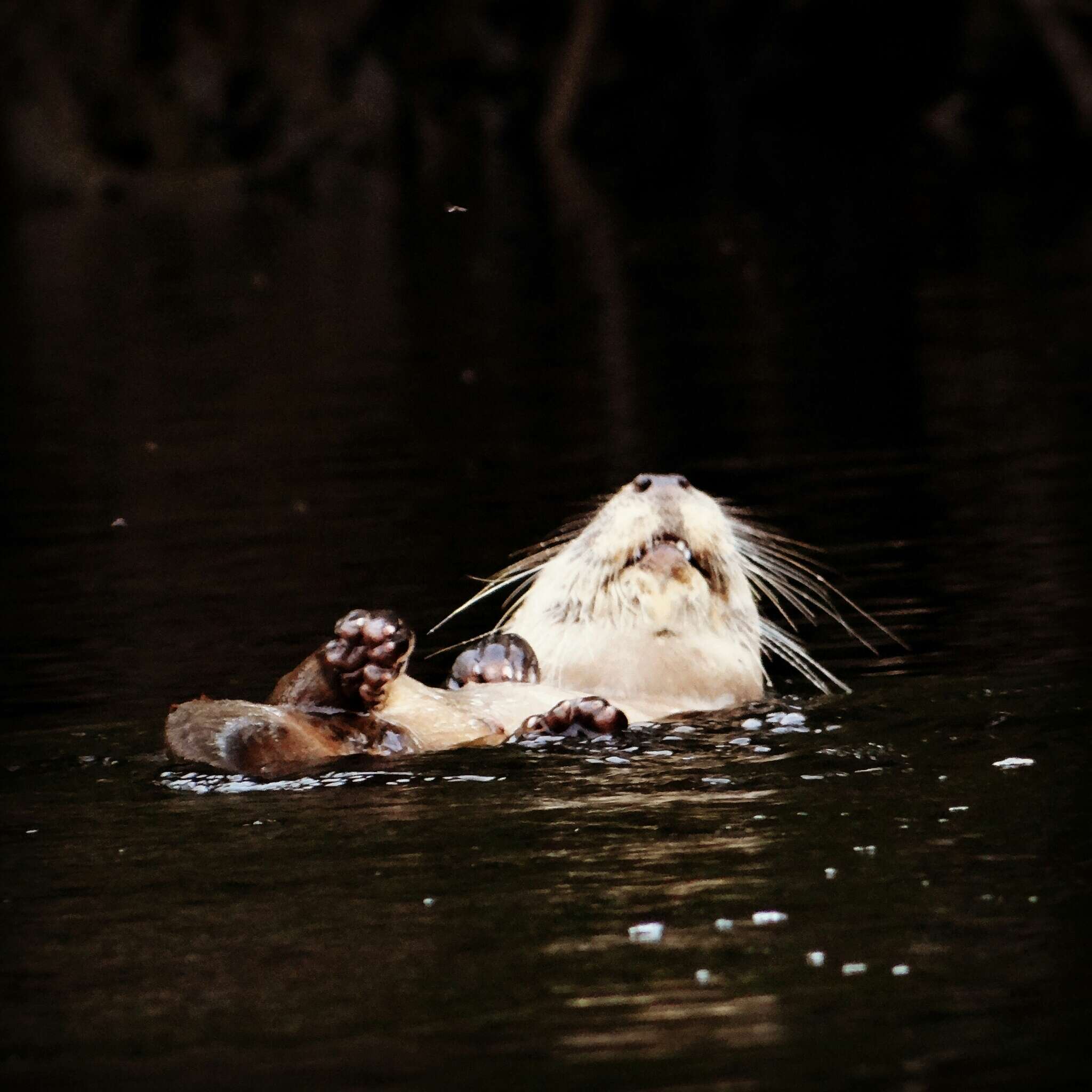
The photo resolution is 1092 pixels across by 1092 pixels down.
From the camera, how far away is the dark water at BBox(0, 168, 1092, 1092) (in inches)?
197

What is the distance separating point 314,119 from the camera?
54.5m

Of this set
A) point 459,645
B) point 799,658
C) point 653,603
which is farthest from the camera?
point 799,658

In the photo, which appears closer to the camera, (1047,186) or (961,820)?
(961,820)

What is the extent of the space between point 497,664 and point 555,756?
2.64 feet

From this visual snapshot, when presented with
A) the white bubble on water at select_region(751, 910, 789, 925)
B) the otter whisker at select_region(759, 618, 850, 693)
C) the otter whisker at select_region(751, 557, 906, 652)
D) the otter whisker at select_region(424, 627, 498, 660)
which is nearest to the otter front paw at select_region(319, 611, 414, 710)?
the otter whisker at select_region(424, 627, 498, 660)

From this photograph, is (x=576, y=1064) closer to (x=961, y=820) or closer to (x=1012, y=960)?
(x=1012, y=960)

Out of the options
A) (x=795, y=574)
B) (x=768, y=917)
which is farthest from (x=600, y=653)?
(x=768, y=917)

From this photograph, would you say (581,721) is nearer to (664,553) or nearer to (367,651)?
(367,651)

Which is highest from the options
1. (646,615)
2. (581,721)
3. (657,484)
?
(657,484)

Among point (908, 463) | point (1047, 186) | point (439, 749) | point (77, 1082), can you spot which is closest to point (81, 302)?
point (1047, 186)

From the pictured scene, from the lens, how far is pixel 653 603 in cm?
821

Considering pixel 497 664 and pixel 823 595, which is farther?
pixel 823 595

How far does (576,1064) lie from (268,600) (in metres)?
6.45

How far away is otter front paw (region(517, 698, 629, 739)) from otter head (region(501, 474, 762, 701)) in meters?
0.75
